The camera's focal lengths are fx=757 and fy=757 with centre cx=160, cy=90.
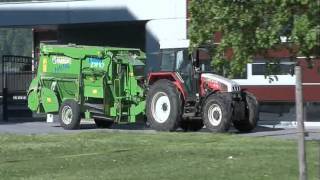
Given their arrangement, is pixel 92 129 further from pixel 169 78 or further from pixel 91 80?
pixel 169 78

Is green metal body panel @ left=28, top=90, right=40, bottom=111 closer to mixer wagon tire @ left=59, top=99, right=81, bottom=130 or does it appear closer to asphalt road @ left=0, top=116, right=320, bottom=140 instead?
asphalt road @ left=0, top=116, right=320, bottom=140

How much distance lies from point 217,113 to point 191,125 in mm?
2301

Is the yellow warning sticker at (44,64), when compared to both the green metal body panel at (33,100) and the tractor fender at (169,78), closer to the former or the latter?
the green metal body panel at (33,100)

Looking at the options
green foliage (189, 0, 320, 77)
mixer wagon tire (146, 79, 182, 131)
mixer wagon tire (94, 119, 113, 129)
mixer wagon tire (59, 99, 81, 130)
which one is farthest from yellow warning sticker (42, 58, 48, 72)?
green foliage (189, 0, 320, 77)

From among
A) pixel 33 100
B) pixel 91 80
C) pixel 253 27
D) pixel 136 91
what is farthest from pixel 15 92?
pixel 253 27

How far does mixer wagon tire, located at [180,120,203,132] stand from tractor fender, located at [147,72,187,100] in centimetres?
126

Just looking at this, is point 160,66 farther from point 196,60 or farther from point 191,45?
point 191,45

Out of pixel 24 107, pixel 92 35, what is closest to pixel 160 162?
pixel 24 107

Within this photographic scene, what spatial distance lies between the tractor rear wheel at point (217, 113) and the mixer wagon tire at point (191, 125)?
1596 millimetres

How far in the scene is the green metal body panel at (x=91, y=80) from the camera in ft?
79.3

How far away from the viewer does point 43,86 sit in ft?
84.5

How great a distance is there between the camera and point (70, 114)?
81.6 feet

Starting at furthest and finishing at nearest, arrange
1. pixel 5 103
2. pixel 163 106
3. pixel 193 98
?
pixel 5 103 → pixel 163 106 → pixel 193 98

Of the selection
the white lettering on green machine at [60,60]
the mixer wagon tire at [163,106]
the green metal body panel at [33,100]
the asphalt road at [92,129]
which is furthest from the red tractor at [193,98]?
the green metal body panel at [33,100]
